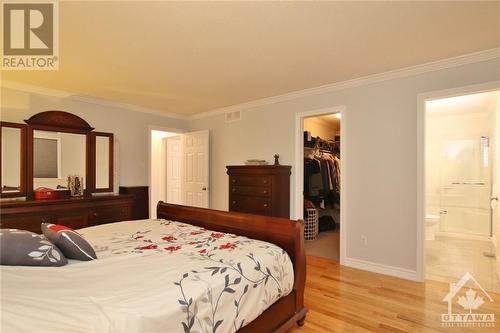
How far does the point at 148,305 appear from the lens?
3.41 feet

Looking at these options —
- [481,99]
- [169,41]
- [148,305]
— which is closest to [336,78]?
[169,41]

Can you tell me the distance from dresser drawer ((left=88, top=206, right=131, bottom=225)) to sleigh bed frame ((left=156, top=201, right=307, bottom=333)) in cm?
214

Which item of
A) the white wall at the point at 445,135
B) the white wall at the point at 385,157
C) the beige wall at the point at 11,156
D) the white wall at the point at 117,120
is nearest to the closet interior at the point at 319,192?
the white wall at the point at 385,157

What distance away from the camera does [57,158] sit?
3.69m

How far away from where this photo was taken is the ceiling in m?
1.86

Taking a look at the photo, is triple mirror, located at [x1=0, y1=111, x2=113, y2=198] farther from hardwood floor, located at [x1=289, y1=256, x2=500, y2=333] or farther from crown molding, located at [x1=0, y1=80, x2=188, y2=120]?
hardwood floor, located at [x1=289, y1=256, x2=500, y2=333]

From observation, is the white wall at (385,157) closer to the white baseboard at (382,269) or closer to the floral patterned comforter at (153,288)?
the white baseboard at (382,269)

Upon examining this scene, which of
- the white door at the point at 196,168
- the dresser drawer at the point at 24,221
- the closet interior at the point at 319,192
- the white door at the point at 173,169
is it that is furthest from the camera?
the white door at the point at 173,169

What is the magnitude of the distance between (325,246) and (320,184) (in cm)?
108

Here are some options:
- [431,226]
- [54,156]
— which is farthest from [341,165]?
[54,156]

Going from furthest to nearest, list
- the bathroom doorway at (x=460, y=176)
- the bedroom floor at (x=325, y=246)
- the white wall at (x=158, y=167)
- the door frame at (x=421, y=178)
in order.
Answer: the white wall at (x=158, y=167)
the bathroom doorway at (x=460, y=176)
the bedroom floor at (x=325, y=246)
the door frame at (x=421, y=178)

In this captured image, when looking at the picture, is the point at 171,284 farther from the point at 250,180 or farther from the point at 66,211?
the point at 66,211

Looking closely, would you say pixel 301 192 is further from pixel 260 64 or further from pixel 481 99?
pixel 481 99

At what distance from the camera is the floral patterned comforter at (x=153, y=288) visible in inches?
37.6
